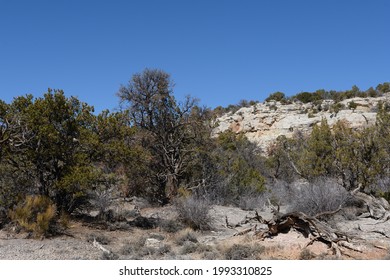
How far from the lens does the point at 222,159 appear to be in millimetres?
20703

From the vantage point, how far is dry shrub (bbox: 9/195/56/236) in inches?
416

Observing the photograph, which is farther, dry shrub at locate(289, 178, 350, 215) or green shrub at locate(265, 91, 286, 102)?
green shrub at locate(265, 91, 286, 102)

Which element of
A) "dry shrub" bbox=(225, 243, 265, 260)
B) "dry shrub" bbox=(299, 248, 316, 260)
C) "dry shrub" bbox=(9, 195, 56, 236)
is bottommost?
"dry shrub" bbox=(299, 248, 316, 260)

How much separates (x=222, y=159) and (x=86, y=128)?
952 centimetres

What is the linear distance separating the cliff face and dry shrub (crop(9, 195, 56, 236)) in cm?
2895

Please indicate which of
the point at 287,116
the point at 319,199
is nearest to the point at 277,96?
the point at 287,116

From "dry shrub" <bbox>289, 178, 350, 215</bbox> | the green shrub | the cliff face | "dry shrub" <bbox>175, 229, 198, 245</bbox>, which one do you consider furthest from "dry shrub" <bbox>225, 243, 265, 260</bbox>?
the green shrub

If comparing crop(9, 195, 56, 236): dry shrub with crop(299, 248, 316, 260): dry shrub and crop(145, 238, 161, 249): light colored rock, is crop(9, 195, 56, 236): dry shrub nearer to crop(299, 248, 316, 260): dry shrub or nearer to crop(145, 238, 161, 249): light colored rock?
crop(145, 238, 161, 249): light colored rock

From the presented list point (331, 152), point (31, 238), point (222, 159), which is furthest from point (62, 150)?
point (331, 152)

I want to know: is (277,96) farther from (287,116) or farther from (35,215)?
(35,215)

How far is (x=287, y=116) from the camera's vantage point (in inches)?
1815

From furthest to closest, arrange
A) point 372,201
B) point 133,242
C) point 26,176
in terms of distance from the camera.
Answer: point 372,201
point 26,176
point 133,242

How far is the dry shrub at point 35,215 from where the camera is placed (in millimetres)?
10562

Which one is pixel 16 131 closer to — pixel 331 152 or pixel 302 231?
pixel 302 231
